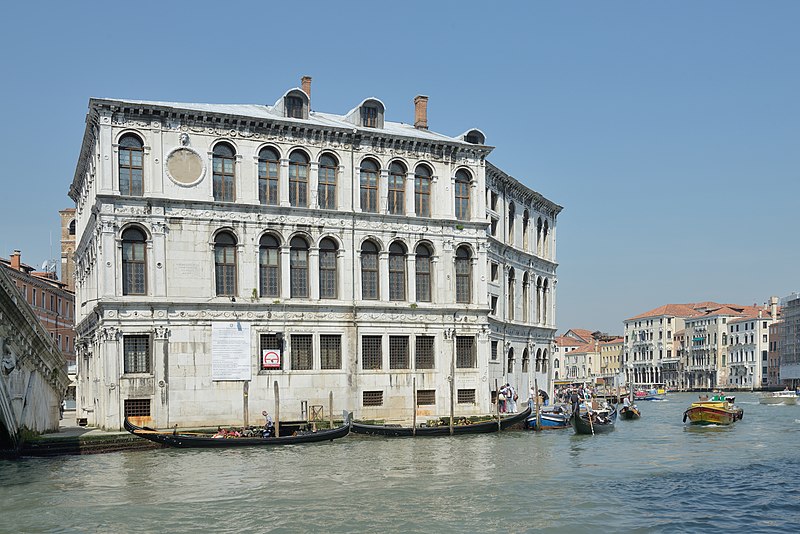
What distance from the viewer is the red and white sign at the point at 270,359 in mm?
32219

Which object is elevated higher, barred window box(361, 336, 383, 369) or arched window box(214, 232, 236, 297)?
arched window box(214, 232, 236, 297)

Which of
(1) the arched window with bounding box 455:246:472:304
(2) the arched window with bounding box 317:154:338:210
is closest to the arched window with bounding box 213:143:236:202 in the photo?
(2) the arched window with bounding box 317:154:338:210

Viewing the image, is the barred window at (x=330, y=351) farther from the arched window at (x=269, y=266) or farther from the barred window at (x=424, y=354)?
the barred window at (x=424, y=354)

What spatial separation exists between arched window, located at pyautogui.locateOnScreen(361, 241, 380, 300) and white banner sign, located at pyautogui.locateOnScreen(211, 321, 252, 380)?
4.72m

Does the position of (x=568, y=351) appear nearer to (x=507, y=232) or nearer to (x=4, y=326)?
(x=507, y=232)

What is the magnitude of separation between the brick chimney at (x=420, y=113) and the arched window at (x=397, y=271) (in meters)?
7.06

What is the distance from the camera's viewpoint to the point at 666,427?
41.5 metres

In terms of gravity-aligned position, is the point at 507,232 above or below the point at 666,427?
above

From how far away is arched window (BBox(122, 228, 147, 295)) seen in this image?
30.8m

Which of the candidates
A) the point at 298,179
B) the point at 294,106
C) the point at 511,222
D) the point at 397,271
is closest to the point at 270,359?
the point at 397,271

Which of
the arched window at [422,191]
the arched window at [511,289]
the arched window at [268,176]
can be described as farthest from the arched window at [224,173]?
the arched window at [511,289]

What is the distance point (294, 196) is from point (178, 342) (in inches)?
256

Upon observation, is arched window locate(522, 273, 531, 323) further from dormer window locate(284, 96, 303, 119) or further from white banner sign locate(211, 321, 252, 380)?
white banner sign locate(211, 321, 252, 380)

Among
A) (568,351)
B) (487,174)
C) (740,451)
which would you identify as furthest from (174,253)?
(568,351)
